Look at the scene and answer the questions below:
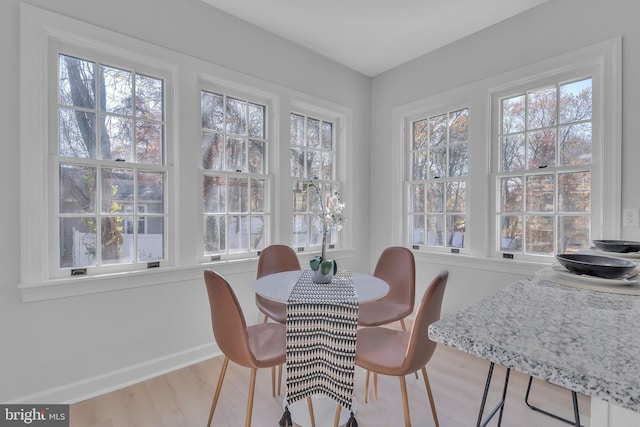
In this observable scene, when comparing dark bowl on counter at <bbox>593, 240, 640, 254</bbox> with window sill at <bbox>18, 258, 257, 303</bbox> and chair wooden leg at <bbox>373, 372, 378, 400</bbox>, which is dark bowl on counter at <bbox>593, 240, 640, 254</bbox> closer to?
chair wooden leg at <bbox>373, 372, 378, 400</bbox>

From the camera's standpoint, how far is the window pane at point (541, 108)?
2.56 m

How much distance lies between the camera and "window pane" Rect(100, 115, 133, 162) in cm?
218

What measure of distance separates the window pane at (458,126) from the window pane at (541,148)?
574mm

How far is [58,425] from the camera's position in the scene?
1.78 m

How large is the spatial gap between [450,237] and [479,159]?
2.77 feet

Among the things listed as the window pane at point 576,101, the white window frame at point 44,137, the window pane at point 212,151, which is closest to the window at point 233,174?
the window pane at point 212,151

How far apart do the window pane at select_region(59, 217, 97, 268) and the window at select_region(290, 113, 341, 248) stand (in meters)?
1.71

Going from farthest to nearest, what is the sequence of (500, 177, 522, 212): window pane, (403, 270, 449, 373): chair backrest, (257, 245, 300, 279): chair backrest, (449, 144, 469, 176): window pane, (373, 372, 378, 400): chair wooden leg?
(449, 144, 469, 176): window pane < (500, 177, 522, 212): window pane < (257, 245, 300, 279): chair backrest < (373, 372, 378, 400): chair wooden leg < (403, 270, 449, 373): chair backrest

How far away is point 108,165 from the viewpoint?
2.16 meters

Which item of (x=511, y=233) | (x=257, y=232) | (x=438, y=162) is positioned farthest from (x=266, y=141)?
(x=511, y=233)

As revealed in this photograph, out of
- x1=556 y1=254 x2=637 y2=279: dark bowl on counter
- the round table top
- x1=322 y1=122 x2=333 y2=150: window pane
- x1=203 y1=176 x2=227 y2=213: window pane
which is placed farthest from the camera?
x1=322 y1=122 x2=333 y2=150: window pane

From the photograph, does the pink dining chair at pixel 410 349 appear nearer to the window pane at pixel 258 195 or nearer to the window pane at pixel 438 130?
the window pane at pixel 258 195

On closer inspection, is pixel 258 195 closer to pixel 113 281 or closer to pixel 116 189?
pixel 116 189

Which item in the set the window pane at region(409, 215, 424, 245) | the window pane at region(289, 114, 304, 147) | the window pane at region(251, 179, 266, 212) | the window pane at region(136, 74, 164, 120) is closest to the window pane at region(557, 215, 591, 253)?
the window pane at region(409, 215, 424, 245)
